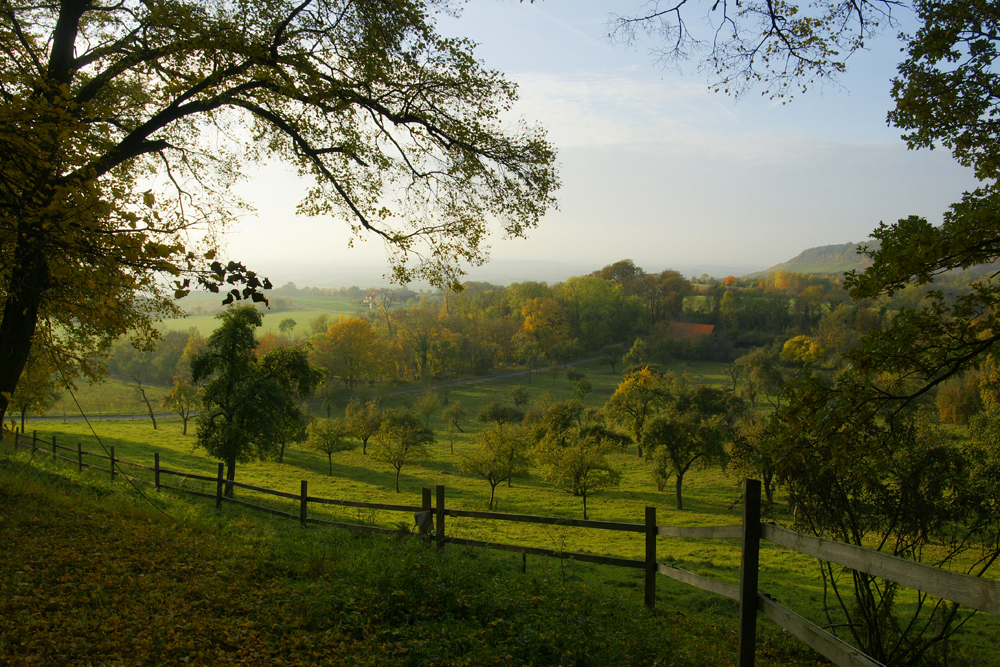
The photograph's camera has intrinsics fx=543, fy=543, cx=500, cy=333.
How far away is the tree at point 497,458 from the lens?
29.6m

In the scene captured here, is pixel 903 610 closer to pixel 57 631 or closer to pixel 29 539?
pixel 57 631

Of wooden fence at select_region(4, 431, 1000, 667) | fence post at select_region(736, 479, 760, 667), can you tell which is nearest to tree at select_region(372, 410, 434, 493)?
wooden fence at select_region(4, 431, 1000, 667)

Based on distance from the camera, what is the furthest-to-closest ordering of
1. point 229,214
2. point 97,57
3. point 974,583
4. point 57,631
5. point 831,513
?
point 229,214
point 97,57
point 831,513
point 57,631
point 974,583

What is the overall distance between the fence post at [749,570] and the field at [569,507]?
6.55 ft

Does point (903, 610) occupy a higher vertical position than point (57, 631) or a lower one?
lower

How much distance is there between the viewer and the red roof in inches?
3349

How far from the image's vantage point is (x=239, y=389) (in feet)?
64.0

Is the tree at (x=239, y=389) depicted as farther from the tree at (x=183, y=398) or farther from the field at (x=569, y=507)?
the tree at (x=183, y=398)

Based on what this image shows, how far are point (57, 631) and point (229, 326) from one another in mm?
16351

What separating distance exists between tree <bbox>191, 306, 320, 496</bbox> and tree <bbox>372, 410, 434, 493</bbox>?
12496mm

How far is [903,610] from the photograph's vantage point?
38.0ft

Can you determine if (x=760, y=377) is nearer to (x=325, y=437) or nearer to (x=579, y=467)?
(x=579, y=467)

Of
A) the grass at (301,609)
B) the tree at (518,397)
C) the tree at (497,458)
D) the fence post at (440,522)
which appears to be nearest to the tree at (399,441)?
the tree at (497,458)

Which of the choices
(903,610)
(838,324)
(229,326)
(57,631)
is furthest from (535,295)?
(57,631)
